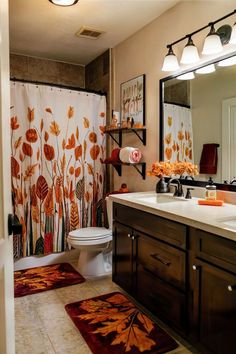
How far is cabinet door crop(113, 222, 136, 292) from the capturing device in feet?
7.26

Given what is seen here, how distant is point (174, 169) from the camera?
2.35m

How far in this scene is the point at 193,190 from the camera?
2297 mm

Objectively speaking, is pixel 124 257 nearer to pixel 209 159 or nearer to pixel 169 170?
pixel 169 170

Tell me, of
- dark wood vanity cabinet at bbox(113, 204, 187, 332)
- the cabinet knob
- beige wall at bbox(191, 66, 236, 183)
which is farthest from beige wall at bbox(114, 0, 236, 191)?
the cabinet knob

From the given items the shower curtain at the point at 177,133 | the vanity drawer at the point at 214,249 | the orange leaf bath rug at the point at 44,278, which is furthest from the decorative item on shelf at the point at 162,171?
the orange leaf bath rug at the point at 44,278

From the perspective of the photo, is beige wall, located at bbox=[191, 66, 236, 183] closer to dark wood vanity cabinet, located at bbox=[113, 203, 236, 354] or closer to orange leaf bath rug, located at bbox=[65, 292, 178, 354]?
dark wood vanity cabinet, located at bbox=[113, 203, 236, 354]

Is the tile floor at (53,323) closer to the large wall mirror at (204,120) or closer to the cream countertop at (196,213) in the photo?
the cream countertop at (196,213)

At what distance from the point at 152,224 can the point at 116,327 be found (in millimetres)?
749

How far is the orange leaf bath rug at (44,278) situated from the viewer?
2.53 metres

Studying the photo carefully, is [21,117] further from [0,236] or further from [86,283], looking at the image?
[0,236]

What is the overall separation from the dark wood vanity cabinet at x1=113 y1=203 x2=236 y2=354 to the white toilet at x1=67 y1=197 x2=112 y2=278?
0.42 m

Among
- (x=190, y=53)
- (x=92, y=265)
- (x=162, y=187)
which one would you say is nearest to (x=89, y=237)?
(x=92, y=265)

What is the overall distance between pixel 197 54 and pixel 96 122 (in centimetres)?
148

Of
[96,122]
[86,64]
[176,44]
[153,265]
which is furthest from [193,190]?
[86,64]
